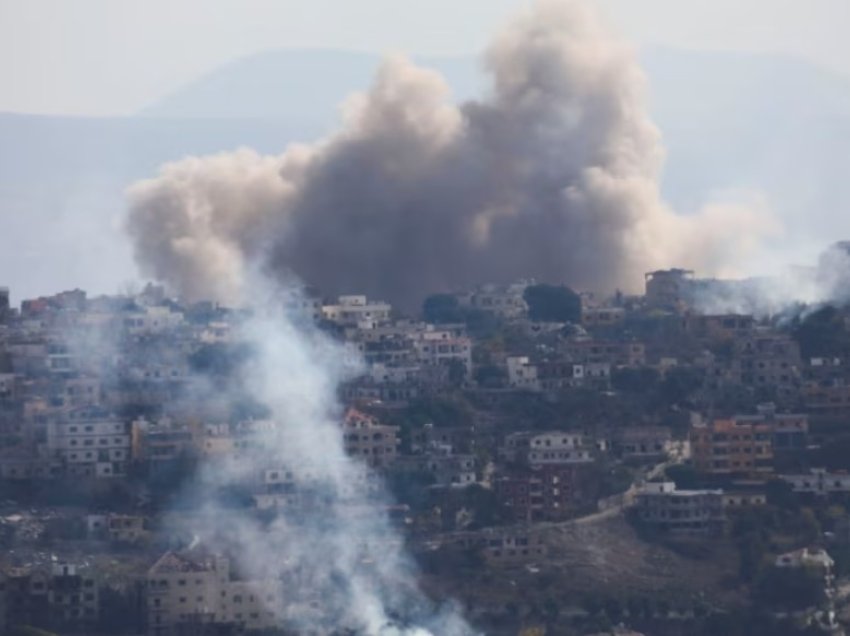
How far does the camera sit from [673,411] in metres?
51.3

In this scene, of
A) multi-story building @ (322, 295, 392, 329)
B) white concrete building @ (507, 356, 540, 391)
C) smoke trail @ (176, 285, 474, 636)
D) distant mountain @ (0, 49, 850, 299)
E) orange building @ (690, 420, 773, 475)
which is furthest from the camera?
distant mountain @ (0, 49, 850, 299)

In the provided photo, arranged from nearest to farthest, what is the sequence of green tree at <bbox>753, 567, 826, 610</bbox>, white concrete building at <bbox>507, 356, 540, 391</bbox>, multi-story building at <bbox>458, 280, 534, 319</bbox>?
green tree at <bbox>753, 567, 826, 610</bbox> → white concrete building at <bbox>507, 356, 540, 391</bbox> → multi-story building at <bbox>458, 280, 534, 319</bbox>

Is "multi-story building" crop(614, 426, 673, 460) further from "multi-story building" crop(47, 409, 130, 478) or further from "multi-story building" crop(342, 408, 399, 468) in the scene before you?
"multi-story building" crop(47, 409, 130, 478)

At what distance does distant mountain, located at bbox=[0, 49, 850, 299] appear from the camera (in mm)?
74375

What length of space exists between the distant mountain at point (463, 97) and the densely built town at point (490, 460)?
50.5 feet

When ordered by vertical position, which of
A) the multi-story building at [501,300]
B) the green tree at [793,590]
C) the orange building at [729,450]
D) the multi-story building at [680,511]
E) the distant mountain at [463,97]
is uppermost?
the distant mountain at [463,97]

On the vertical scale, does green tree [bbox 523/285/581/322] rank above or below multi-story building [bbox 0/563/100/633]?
above

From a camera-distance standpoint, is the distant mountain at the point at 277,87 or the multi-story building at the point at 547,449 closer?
the multi-story building at the point at 547,449

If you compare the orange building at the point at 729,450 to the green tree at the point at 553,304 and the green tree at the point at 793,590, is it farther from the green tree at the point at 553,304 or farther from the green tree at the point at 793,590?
the green tree at the point at 553,304

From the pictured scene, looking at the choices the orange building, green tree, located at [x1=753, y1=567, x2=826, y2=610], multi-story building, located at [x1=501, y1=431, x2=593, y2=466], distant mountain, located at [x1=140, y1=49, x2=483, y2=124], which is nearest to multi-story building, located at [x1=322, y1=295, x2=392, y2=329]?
multi-story building, located at [x1=501, y1=431, x2=593, y2=466]

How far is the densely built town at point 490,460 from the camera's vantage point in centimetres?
4391

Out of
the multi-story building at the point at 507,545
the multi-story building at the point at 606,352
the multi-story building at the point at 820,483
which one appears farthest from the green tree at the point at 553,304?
the multi-story building at the point at 507,545

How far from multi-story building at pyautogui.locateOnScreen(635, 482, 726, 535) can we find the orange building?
1.48 meters

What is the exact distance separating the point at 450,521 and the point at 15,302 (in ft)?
70.6
